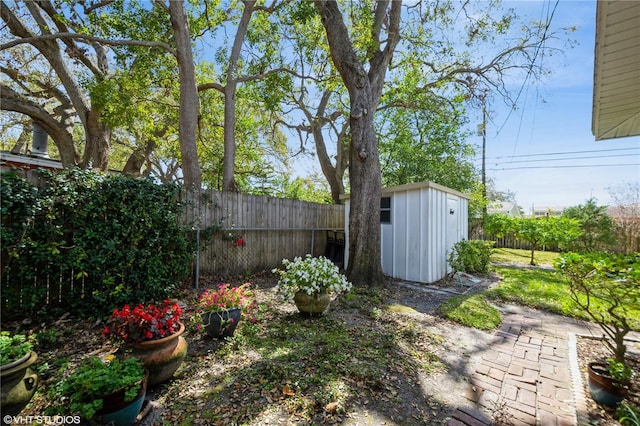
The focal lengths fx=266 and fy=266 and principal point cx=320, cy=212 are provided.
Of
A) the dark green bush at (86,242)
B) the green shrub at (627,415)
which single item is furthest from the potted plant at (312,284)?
the green shrub at (627,415)

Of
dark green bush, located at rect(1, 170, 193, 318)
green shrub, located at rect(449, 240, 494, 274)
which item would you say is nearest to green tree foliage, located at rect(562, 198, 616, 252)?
green shrub, located at rect(449, 240, 494, 274)

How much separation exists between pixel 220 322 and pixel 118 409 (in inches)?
53.2

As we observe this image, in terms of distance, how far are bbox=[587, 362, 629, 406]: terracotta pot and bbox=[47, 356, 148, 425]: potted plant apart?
12.1ft

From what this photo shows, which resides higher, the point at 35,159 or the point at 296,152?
the point at 296,152

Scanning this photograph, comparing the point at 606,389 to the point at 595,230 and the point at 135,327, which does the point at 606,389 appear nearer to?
the point at 135,327

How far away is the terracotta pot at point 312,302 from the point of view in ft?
12.7

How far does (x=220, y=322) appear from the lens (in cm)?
315

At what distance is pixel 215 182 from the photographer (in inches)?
521

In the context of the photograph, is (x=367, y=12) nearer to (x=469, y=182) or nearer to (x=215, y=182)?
(x=469, y=182)

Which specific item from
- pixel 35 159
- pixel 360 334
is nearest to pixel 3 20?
pixel 35 159

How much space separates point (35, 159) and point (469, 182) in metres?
15.2

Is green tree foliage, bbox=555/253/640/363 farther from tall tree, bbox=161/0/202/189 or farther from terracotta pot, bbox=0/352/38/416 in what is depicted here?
tall tree, bbox=161/0/202/189

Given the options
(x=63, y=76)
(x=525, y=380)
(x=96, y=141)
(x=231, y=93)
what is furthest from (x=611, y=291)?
(x=63, y=76)

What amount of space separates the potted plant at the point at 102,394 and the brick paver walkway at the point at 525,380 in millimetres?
2347
